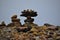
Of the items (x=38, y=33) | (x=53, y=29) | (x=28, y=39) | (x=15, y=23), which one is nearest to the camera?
(x=28, y=39)

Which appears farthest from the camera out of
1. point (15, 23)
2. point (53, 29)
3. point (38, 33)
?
point (15, 23)

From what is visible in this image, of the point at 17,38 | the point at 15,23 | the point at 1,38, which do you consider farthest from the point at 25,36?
the point at 15,23

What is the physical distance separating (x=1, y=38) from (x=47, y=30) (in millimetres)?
396

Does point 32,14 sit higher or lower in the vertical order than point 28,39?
higher

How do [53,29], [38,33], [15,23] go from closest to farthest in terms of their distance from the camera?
Result: [38,33] → [53,29] → [15,23]

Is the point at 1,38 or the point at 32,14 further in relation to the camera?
the point at 32,14

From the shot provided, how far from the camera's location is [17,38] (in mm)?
1259

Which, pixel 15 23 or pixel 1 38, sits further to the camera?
pixel 15 23

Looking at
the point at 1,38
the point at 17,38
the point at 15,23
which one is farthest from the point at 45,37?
the point at 15,23

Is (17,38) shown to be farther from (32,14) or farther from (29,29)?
(32,14)

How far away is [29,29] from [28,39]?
0.23 m

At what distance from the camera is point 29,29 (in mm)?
1443

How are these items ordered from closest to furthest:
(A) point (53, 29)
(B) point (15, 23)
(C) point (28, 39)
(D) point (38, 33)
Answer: (C) point (28, 39)
(D) point (38, 33)
(A) point (53, 29)
(B) point (15, 23)

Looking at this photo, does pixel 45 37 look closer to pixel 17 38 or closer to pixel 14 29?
pixel 17 38
